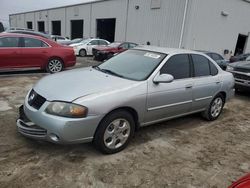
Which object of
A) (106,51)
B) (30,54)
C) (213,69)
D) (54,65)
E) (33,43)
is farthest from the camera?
(106,51)

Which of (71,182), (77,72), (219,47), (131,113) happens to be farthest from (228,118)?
(219,47)

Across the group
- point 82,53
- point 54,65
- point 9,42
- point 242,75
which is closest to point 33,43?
point 9,42

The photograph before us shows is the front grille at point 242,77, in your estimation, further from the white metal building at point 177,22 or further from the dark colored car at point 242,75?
the white metal building at point 177,22

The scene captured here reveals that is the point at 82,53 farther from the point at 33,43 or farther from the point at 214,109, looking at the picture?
the point at 214,109

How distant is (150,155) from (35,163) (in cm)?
164

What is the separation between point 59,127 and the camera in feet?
10.3

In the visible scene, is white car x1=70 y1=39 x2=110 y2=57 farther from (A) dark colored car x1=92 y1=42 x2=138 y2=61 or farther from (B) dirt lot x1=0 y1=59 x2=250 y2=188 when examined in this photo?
(B) dirt lot x1=0 y1=59 x2=250 y2=188

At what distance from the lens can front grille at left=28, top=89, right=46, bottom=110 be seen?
345 centimetres

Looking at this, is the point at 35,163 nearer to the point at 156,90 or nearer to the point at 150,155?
the point at 150,155

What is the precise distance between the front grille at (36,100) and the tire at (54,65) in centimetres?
548

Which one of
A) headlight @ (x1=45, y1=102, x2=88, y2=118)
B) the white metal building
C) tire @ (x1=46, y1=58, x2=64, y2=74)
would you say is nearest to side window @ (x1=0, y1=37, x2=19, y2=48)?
tire @ (x1=46, y1=58, x2=64, y2=74)

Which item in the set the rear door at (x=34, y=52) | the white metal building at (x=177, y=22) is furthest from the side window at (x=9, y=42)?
the white metal building at (x=177, y=22)

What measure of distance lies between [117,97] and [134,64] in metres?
1.11

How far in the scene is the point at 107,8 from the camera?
26.1 metres
